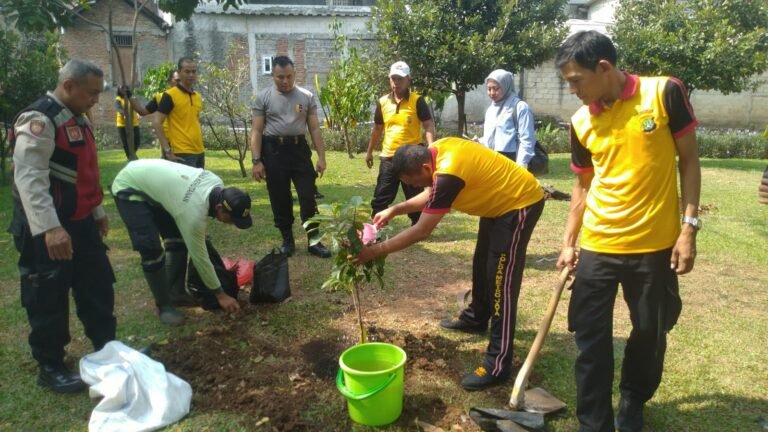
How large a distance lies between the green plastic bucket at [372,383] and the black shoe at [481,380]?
1.54 ft

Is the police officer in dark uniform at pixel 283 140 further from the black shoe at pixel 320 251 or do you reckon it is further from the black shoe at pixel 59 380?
the black shoe at pixel 59 380

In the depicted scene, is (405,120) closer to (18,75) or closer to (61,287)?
(61,287)

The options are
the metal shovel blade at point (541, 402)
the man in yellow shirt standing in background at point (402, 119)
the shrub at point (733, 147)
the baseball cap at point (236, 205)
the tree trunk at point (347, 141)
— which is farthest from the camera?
the shrub at point (733, 147)

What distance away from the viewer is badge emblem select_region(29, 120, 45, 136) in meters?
2.84

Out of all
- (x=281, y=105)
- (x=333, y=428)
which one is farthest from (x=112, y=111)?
(x=333, y=428)

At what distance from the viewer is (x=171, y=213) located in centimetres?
365

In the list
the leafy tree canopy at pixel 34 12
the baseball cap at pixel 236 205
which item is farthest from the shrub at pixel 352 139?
the baseball cap at pixel 236 205

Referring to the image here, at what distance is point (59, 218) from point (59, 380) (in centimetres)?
94

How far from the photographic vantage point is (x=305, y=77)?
60.4 feet

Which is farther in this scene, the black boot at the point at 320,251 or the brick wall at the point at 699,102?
the brick wall at the point at 699,102

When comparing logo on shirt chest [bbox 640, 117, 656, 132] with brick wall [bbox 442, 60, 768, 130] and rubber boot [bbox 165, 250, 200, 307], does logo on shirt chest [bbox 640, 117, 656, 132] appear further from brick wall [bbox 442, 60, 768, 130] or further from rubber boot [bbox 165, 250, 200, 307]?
brick wall [bbox 442, 60, 768, 130]

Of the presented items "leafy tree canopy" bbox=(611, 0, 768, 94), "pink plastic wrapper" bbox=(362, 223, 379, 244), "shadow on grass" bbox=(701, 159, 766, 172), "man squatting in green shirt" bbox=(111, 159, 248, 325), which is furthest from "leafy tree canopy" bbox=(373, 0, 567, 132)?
"pink plastic wrapper" bbox=(362, 223, 379, 244)

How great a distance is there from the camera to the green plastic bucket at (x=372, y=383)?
2.69m

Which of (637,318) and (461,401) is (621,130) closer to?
(637,318)
